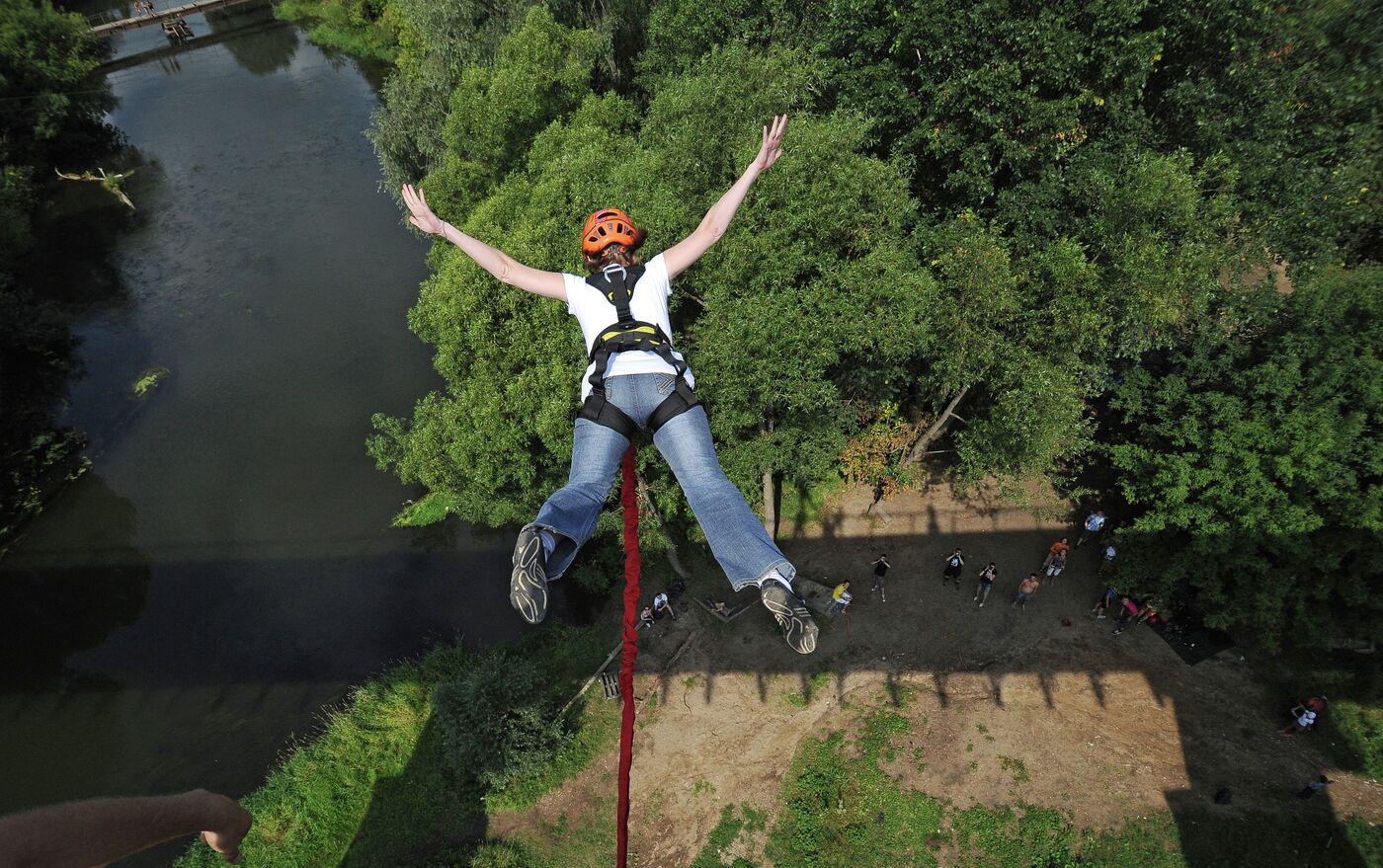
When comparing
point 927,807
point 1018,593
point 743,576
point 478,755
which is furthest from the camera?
point 1018,593

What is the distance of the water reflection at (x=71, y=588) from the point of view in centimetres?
1836

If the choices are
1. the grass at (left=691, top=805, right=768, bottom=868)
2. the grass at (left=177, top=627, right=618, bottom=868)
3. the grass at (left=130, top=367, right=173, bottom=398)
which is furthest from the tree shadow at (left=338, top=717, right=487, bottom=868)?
the grass at (left=130, top=367, right=173, bottom=398)

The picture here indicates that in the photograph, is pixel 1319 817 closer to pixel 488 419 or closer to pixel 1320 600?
pixel 1320 600

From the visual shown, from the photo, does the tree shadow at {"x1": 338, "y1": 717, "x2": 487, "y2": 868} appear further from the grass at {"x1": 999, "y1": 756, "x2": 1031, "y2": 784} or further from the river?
the grass at {"x1": 999, "y1": 756, "x2": 1031, "y2": 784}

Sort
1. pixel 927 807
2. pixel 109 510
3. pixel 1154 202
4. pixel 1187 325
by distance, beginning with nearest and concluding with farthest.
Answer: pixel 1154 202, pixel 927 807, pixel 1187 325, pixel 109 510

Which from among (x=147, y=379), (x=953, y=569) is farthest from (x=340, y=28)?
(x=953, y=569)

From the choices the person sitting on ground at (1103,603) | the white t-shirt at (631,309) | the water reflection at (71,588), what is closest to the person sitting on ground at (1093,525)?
the person sitting on ground at (1103,603)

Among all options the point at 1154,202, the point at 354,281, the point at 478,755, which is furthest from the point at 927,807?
the point at 354,281

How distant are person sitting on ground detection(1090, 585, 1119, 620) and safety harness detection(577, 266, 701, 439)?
47.5 ft

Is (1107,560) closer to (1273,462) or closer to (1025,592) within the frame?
(1025,592)

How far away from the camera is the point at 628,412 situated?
518 cm

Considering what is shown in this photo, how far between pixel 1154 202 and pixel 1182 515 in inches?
246

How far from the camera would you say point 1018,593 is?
610 inches

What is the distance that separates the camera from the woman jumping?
4.42 meters
